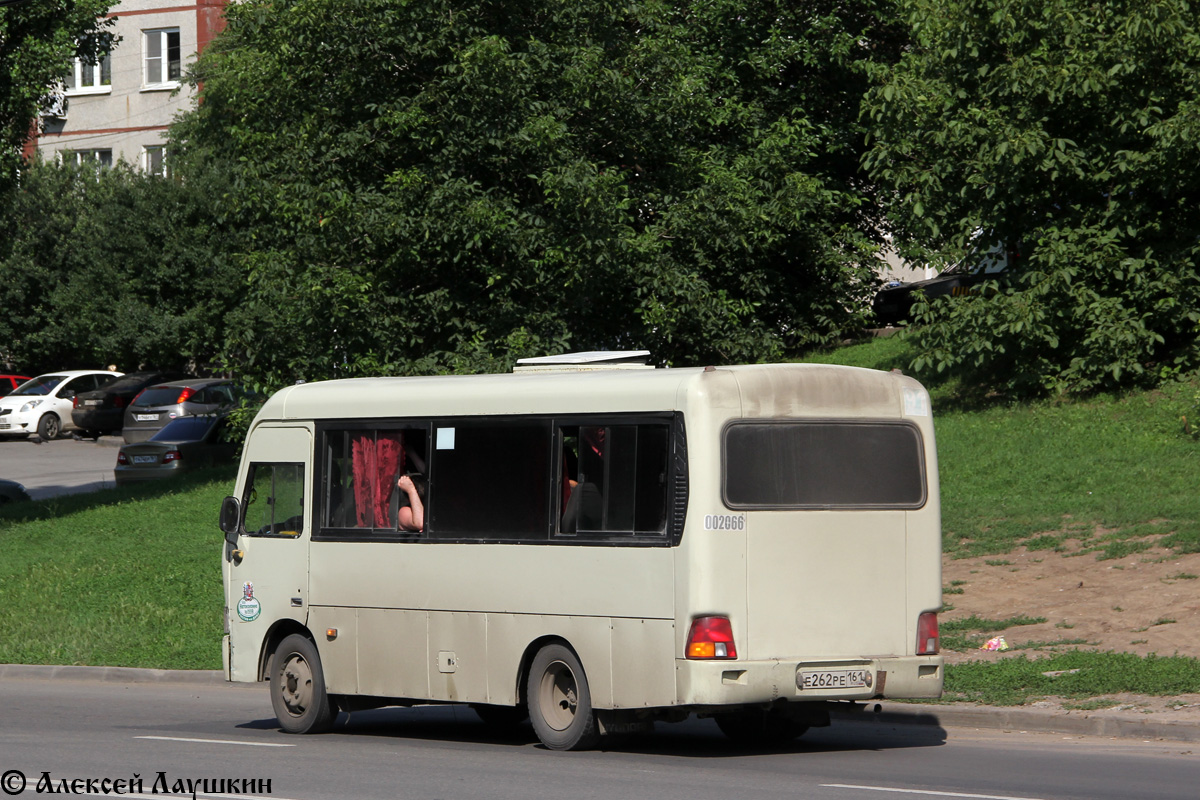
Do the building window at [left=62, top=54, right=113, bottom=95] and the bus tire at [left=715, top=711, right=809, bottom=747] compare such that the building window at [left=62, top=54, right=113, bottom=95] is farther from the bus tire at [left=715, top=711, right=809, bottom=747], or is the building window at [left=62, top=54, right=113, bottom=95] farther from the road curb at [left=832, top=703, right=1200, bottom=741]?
the bus tire at [left=715, top=711, right=809, bottom=747]

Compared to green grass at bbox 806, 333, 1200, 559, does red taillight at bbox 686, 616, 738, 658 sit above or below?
below

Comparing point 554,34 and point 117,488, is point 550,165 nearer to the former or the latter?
point 554,34

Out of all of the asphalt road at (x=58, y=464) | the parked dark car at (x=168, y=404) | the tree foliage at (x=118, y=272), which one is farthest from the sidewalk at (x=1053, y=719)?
the tree foliage at (x=118, y=272)

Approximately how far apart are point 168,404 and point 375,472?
1115 inches

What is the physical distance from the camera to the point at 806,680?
9.74 meters

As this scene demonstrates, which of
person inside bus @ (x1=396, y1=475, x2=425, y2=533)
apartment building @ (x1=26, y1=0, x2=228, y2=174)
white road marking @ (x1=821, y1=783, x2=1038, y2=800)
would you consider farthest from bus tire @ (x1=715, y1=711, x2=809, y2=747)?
apartment building @ (x1=26, y1=0, x2=228, y2=174)

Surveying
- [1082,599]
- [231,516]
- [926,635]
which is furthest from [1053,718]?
[231,516]

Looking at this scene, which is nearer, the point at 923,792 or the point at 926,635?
the point at 923,792

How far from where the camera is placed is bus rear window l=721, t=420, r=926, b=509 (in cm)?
980

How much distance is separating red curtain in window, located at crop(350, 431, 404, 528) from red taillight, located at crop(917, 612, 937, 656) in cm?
385

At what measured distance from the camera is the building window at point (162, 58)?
57875mm

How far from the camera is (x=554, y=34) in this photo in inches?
934

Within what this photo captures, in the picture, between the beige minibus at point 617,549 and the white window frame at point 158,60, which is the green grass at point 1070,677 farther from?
the white window frame at point 158,60

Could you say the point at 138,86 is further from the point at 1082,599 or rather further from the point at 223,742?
the point at 223,742
